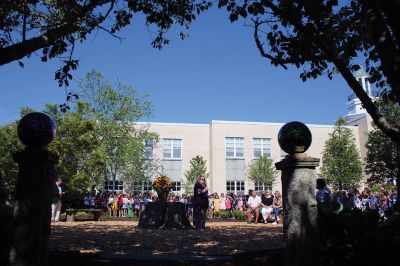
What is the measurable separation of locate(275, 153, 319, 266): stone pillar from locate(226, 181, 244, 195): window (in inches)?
1491

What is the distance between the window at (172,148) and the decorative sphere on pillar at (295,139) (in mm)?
37739

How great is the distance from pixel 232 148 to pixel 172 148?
6.84 meters

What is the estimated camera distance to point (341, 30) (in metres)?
9.46

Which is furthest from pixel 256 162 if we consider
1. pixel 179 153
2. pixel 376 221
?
pixel 376 221

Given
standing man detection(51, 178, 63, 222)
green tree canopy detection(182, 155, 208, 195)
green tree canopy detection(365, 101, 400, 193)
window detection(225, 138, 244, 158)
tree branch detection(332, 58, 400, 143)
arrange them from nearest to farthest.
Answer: tree branch detection(332, 58, 400, 143) → standing man detection(51, 178, 63, 222) → green tree canopy detection(365, 101, 400, 193) → green tree canopy detection(182, 155, 208, 195) → window detection(225, 138, 244, 158)

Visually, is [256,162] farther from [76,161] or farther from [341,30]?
[341,30]

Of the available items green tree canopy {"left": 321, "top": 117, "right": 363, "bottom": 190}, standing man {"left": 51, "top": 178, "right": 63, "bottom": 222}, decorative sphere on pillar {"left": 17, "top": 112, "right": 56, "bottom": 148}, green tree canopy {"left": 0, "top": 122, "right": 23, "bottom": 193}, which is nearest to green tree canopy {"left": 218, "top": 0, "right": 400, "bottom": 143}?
decorative sphere on pillar {"left": 17, "top": 112, "right": 56, "bottom": 148}

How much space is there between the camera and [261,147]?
144ft

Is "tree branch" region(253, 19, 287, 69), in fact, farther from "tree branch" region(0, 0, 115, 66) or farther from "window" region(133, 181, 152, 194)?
"window" region(133, 181, 152, 194)

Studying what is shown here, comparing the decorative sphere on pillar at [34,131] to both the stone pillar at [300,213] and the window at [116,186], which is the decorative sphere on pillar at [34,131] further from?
the window at [116,186]

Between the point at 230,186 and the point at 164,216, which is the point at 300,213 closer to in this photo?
the point at 164,216

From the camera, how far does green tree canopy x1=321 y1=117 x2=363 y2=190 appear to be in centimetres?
3809

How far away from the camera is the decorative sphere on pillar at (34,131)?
15.8ft

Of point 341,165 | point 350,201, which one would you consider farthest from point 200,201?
point 341,165
